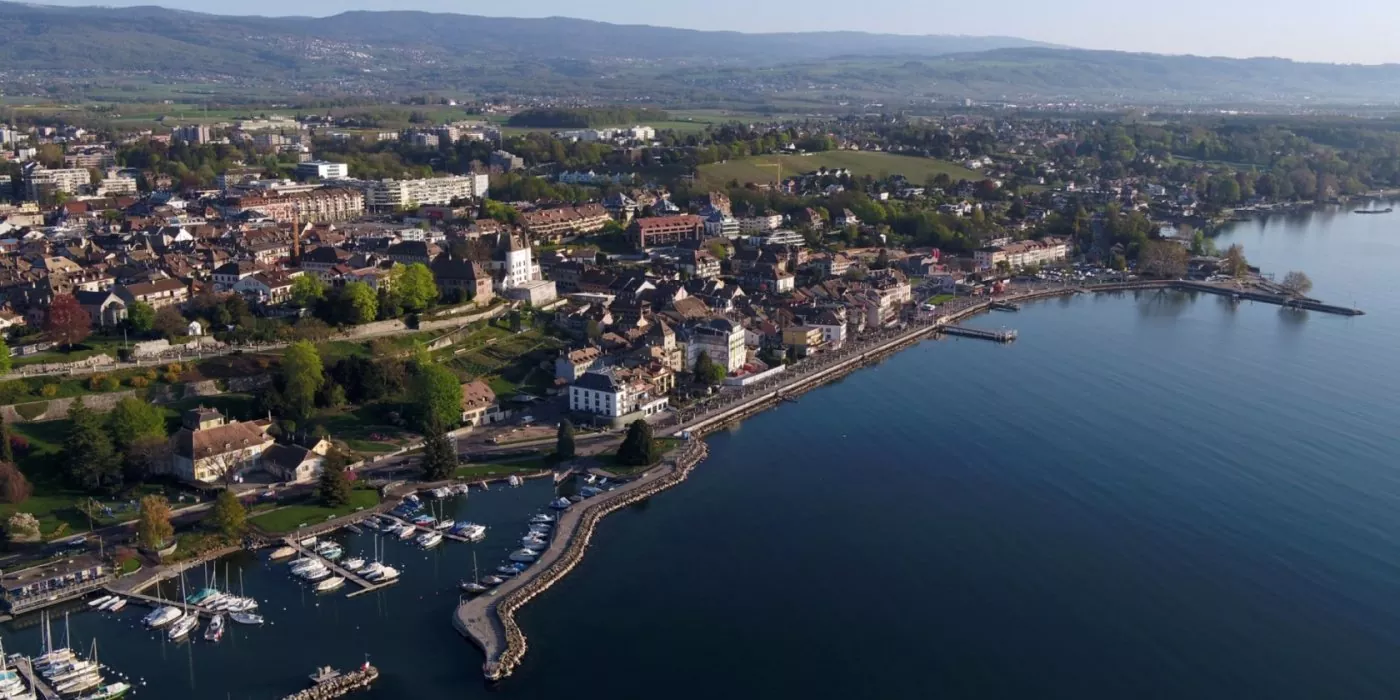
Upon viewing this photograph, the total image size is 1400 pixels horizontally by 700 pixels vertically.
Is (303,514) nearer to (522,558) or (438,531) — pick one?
(438,531)

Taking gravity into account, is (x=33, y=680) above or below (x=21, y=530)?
below

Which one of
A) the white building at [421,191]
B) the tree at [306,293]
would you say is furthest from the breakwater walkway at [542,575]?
the white building at [421,191]

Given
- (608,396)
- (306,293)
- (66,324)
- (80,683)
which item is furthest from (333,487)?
(306,293)

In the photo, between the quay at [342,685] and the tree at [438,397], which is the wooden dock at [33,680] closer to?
the quay at [342,685]

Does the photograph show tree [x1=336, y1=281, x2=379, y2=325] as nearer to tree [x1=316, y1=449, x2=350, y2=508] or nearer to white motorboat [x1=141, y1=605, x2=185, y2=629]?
tree [x1=316, y1=449, x2=350, y2=508]

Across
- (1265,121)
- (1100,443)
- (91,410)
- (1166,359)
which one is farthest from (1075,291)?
(1265,121)

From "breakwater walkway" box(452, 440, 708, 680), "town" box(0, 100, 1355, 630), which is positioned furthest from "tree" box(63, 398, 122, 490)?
"breakwater walkway" box(452, 440, 708, 680)
